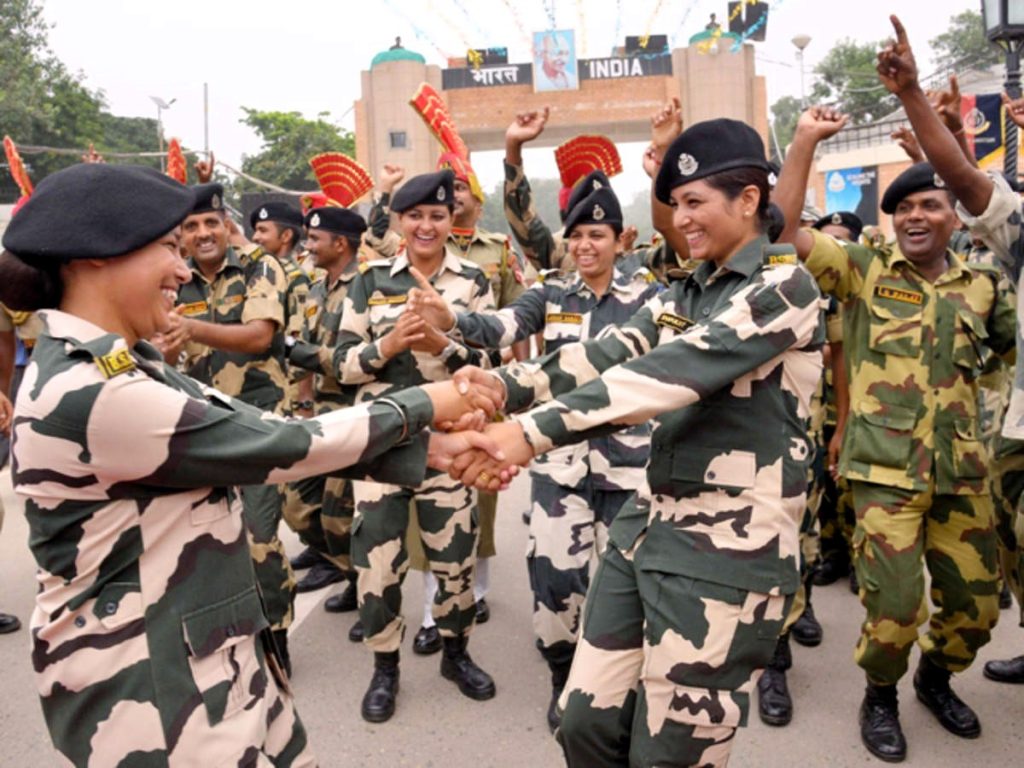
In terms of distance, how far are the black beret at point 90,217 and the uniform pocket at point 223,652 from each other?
2.55ft

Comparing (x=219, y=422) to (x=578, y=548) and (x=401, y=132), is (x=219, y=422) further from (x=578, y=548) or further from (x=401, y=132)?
(x=401, y=132)

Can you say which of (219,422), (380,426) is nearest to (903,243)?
(380,426)

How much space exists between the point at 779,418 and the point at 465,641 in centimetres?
225

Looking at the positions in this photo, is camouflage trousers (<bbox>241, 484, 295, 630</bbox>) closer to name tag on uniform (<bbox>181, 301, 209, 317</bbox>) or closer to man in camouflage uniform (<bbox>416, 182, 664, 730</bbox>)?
name tag on uniform (<bbox>181, 301, 209, 317</bbox>)

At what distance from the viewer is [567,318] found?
13.7 feet

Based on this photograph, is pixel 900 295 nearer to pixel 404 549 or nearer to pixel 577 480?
pixel 577 480

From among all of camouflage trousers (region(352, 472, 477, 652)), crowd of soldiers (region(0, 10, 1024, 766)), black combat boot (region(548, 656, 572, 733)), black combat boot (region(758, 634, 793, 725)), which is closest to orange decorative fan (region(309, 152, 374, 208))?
crowd of soldiers (region(0, 10, 1024, 766))

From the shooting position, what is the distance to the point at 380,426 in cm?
198

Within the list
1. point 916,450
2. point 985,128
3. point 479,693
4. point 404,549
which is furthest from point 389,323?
point 985,128

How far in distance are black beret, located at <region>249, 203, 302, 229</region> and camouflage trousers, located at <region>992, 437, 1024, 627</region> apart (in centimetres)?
509

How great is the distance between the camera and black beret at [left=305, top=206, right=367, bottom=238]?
212 inches

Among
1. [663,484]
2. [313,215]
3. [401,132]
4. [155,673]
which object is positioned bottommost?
[155,673]

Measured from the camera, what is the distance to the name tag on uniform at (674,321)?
2.68m

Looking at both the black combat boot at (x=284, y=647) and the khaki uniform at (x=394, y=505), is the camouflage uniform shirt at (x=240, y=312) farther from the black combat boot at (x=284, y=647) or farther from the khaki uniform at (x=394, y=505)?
the black combat boot at (x=284, y=647)
